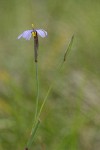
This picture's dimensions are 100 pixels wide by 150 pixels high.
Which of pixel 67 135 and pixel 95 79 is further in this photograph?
pixel 95 79

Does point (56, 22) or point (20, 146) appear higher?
point (20, 146)

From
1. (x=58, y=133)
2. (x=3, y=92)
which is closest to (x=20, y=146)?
(x=58, y=133)

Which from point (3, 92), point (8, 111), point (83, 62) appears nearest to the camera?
point (8, 111)

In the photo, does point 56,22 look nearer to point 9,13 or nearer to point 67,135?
point 9,13

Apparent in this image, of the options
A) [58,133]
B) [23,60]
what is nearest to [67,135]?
[58,133]

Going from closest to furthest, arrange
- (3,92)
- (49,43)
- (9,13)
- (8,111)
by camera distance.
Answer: (8,111) → (3,92) → (49,43) → (9,13)

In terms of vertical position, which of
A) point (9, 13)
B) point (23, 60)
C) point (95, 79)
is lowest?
point (9, 13)
